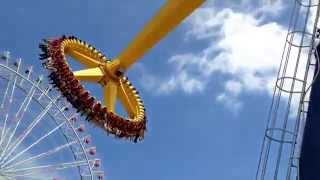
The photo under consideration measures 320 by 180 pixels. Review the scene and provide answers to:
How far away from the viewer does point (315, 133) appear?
8320 millimetres

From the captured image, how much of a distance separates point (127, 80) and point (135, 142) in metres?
3.40

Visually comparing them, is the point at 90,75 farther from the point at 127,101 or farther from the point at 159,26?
the point at 159,26

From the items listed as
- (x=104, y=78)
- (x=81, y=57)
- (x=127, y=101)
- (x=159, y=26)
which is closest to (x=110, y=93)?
(x=104, y=78)

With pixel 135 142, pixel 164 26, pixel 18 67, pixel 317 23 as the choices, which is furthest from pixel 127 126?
pixel 317 23

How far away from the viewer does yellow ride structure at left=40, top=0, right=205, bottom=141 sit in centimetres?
3177

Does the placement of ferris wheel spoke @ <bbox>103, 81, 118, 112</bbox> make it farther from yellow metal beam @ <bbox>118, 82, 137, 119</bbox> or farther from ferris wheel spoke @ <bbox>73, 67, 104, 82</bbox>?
yellow metal beam @ <bbox>118, 82, 137, 119</bbox>

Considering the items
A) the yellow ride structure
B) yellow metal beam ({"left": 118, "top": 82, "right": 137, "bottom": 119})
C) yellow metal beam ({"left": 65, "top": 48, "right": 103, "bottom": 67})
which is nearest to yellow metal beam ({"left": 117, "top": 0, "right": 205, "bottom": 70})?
the yellow ride structure

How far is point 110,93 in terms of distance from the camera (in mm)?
33000

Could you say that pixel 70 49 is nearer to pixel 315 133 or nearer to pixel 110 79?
pixel 110 79

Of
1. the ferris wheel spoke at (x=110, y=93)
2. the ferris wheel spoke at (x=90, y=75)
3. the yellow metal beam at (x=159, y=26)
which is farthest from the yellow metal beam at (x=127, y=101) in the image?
the yellow metal beam at (x=159, y=26)

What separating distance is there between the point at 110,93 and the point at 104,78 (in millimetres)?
852

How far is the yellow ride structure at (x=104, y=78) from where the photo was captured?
31.8 meters

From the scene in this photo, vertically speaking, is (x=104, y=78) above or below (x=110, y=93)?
above

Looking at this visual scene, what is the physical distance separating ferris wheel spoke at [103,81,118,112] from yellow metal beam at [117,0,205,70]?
12.8 ft
